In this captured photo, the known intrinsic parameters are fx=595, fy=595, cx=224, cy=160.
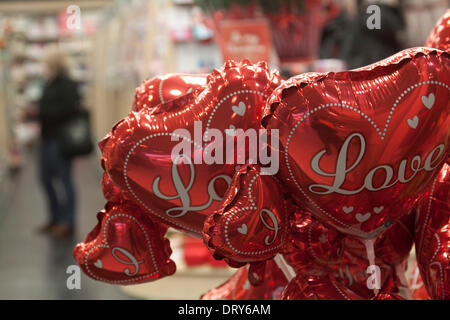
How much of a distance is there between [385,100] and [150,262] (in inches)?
16.8

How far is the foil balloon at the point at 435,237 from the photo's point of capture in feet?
2.80

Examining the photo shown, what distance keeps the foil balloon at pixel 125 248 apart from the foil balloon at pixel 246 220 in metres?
0.19

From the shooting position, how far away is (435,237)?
2.86 ft

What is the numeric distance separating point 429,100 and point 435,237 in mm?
248

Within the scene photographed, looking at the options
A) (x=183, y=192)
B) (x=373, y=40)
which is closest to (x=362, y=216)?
(x=183, y=192)

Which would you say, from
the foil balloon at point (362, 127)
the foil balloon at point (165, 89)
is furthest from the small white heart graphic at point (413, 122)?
the foil balloon at point (165, 89)

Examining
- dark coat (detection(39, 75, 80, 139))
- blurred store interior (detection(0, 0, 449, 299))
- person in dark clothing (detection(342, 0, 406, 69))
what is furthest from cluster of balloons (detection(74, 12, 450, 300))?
dark coat (detection(39, 75, 80, 139))

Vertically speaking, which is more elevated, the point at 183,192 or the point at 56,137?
the point at 183,192

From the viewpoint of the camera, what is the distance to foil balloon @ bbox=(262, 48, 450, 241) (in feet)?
2.32

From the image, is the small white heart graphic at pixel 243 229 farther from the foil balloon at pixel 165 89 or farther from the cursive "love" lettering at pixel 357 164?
the foil balloon at pixel 165 89

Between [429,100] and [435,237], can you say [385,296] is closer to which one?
[435,237]

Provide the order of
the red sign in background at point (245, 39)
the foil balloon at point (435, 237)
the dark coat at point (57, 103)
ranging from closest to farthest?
the foil balloon at point (435, 237) → the red sign in background at point (245, 39) → the dark coat at point (57, 103)

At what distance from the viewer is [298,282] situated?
89cm

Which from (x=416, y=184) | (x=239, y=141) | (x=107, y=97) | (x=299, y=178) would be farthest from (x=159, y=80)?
(x=107, y=97)
